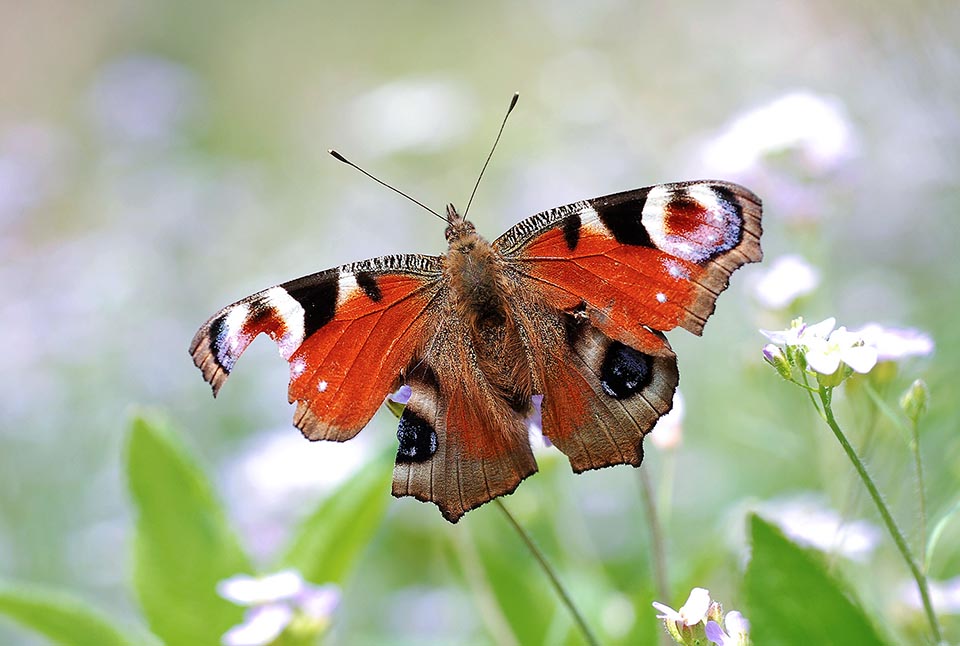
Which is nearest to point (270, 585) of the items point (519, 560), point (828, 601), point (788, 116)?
point (828, 601)

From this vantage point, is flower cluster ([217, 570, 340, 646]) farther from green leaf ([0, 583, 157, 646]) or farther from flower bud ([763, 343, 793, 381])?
Result: flower bud ([763, 343, 793, 381])

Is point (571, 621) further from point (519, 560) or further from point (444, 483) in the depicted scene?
point (519, 560)

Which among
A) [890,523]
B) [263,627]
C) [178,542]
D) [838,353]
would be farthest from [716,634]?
[178,542]

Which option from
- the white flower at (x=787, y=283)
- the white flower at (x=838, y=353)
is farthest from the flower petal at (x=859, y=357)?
the white flower at (x=787, y=283)

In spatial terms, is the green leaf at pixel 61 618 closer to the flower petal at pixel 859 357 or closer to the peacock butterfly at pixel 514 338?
the peacock butterfly at pixel 514 338

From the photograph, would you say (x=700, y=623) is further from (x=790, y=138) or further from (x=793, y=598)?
(x=790, y=138)

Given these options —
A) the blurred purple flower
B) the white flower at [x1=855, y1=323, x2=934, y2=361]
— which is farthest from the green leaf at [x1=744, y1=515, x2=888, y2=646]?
the blurred purple flower

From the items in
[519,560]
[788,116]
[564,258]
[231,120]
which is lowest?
[564,258]
